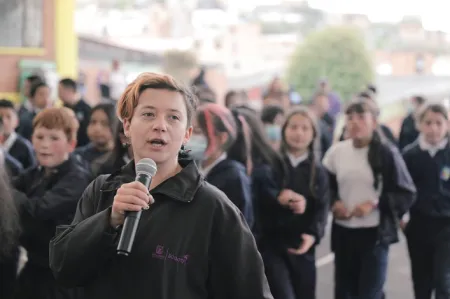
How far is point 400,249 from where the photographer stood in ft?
31.0

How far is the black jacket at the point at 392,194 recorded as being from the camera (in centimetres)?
545

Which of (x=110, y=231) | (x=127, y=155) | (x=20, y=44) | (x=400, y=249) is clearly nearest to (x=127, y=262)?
(x=110, y=231)

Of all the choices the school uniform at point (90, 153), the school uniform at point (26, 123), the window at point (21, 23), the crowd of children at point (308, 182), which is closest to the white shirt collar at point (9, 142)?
the crowd of children at point (308, 182)

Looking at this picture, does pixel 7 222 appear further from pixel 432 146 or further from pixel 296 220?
pixel 432 146

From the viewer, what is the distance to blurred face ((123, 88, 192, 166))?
7.70 ft

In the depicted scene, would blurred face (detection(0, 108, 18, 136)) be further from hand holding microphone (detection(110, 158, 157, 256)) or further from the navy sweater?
hand holding microphone (detection(110, 158, 157, 256))

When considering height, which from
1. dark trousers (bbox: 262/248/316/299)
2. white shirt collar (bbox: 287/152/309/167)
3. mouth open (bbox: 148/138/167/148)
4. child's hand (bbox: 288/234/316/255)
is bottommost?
dark trousers (bbox: 262/248/316/299)

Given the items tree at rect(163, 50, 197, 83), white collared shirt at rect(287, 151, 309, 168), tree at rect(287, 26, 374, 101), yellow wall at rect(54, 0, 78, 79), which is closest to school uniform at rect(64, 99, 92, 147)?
white collared shirt at rect(287, 151, 309, 168)

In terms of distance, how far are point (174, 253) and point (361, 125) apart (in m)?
3.52

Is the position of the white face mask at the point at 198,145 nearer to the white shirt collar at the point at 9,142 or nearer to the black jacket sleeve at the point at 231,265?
the white shirt collar at the point at 9,142

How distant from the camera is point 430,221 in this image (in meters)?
5.82

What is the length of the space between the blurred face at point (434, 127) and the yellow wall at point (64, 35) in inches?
478

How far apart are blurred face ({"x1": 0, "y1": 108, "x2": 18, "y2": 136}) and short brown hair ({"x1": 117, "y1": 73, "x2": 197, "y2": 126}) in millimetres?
4884

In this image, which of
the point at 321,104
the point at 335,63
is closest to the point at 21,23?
the point at 321,104
